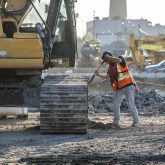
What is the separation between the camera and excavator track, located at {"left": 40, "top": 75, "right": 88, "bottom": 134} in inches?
436

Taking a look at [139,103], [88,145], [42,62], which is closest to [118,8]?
[139,103]

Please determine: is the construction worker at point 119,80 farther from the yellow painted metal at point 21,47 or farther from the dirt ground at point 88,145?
the yellow painted metal at point 21,47

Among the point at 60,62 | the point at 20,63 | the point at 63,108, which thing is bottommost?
the point at 63,108

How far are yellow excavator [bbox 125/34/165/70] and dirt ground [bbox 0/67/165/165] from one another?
23714 mm

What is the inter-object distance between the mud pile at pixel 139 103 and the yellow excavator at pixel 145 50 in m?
17.1

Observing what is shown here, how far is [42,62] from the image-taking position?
11.4 metres

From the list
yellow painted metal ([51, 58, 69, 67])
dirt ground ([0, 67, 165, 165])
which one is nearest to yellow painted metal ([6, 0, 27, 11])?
yellow painted metal ([51, 58, 69, 67])

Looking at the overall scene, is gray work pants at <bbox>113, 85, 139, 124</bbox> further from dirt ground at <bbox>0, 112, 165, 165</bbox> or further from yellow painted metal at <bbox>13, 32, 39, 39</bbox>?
yellow painted metal at <bbox>13, 32, 39, 39</bbox>

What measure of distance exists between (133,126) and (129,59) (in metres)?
26.6

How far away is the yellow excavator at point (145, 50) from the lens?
1464 inches

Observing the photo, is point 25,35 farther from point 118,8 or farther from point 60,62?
point 118,8

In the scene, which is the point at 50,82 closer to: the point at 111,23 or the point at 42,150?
the point at 42,150

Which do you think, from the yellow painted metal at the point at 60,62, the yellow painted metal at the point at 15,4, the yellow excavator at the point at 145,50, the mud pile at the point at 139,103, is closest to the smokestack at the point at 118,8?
the yellow excavator at the point at 145,50

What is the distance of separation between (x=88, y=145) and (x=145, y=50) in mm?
28948
